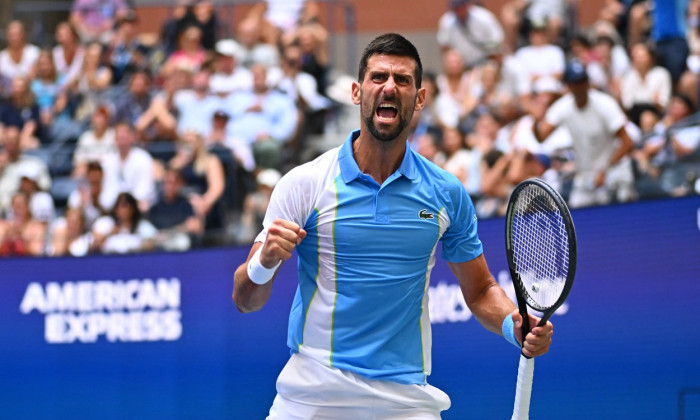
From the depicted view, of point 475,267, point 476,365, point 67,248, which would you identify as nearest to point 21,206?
point 67,248

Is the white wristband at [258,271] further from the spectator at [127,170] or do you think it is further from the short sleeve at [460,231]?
the spectator at [127,170]

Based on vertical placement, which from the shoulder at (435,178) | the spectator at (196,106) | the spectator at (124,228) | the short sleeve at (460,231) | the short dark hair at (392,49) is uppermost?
the spectator at (196,106)

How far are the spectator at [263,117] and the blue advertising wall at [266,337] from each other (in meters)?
2.60

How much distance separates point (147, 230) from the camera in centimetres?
867

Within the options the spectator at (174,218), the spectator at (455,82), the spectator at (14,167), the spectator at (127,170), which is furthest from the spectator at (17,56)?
the spectator at (455,82)

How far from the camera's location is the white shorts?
12.7 feet

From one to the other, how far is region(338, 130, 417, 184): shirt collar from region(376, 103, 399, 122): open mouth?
198 millimetres

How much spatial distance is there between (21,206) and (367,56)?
610 cm

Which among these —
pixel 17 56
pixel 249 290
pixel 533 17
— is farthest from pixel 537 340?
pixel 17 56

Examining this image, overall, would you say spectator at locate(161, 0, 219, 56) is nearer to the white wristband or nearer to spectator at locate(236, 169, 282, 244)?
spectator at locate(236, 169, 282, 244)

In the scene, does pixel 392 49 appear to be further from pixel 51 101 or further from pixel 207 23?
pixel 51 101

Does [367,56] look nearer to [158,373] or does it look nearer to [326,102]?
[158,373]

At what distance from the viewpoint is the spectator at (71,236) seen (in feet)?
28.6

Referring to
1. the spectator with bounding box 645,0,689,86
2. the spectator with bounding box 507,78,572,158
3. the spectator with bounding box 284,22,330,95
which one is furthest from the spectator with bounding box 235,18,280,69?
the spectator with bounding box 645,0,689,86
